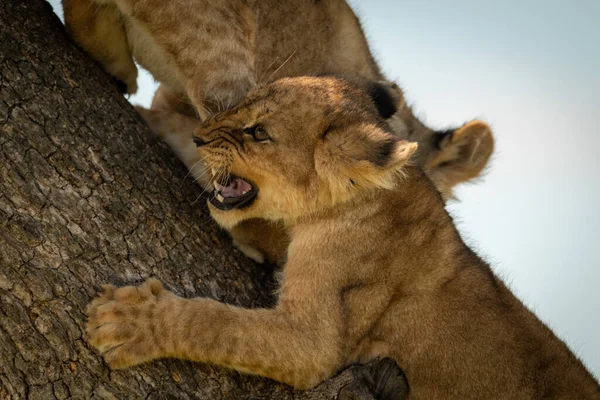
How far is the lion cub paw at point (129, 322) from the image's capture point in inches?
125

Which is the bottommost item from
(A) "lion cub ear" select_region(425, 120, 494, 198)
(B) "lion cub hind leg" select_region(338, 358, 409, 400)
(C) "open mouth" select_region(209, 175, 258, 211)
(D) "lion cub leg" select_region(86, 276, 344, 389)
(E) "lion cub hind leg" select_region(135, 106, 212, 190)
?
(A) "lion cub ear" select_region(425, 120, 494, 198)

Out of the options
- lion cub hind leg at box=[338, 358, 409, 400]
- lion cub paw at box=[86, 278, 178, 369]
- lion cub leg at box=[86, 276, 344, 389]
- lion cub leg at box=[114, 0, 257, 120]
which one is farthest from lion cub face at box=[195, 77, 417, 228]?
lion cub hind leg at box=[338, 358, 409, 400]

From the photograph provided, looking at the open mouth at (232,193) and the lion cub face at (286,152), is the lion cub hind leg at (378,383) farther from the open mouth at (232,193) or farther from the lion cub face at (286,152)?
the open mouth at (232,193)

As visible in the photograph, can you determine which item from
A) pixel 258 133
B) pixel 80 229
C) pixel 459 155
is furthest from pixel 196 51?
pixel 459 155

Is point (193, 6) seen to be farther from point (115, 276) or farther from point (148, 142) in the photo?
point (115, 276)

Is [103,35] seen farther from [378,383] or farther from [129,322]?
[378,383]

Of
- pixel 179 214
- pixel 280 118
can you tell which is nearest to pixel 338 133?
pixel 280 118

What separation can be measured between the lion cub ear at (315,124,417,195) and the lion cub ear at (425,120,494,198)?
2.31m

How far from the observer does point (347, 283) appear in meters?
3.84

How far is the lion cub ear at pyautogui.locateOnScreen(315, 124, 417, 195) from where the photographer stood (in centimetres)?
378

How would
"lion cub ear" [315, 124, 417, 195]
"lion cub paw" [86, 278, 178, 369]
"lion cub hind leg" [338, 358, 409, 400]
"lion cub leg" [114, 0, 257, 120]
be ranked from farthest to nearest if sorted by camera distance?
1. "lion cub leg" [114, 0, 257, 120]
2. "lion cub ear" [315, 124, 417, 195]
3. "lion cub hind leg" [338, 358, 409, 400]
4. "lion cub paw" [86, 278, 178, 369]

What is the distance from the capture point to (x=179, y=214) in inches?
146

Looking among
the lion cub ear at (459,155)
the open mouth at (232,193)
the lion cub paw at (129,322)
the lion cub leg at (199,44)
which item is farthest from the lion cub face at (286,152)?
the lion cub ear at (459,155)

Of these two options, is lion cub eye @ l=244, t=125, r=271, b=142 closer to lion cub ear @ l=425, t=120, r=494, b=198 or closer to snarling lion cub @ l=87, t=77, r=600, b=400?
snarling lion cub @ l=87, t=77, r=600, b=400
